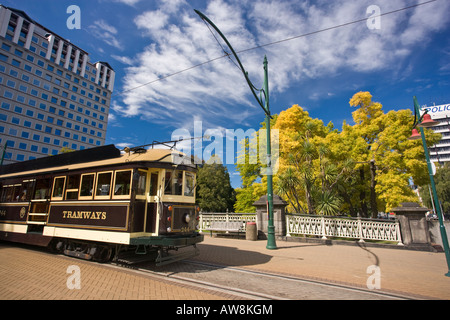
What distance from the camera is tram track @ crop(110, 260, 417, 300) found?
496 centimetres

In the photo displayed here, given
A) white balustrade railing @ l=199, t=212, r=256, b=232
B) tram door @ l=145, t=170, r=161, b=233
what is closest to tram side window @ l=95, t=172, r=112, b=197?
tram door @ l=145, t=170, r=161, b=233

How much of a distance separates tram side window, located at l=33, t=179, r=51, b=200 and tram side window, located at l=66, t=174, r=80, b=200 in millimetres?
1541

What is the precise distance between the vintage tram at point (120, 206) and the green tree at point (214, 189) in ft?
87.9

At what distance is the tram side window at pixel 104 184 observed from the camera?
7362 mm

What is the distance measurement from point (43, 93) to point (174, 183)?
6370 cm

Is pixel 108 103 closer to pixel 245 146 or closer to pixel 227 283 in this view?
pixel 245 146

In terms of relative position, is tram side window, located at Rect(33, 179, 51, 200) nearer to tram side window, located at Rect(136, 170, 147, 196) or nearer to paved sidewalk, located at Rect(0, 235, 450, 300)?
paved sidewalk, located at Rect(0, 235, 450, 300)

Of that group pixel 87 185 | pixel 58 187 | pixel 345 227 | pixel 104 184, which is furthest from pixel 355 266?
pixel 58 187

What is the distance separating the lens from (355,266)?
7.75m

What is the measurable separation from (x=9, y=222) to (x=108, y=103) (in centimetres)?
6902

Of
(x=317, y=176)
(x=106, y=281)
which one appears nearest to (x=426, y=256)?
(x=317, y=176)

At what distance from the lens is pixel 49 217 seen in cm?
878

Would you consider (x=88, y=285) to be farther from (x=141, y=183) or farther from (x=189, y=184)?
(x=189, y=184)

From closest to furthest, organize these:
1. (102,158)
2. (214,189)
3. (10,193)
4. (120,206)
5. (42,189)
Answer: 1. (120,206)
2. (102,158)
3. (42,189)
4. (10,193)
5. (214,189)
